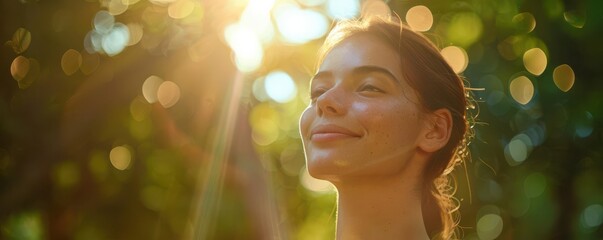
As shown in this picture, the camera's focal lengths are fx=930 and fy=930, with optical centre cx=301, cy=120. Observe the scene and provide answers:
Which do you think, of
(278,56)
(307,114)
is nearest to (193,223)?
(278,56)

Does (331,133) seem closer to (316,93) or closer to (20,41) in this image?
(316,93)

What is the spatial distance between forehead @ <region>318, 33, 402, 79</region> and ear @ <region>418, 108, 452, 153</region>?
0.85 ft

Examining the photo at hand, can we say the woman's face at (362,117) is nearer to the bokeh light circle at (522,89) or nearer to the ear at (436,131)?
the ear at (436,131)

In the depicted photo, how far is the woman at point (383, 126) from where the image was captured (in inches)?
158

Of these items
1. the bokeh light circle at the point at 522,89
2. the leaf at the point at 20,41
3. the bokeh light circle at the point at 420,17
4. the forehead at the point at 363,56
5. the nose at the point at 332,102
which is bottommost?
the bokeh light circle at the point at 522,89

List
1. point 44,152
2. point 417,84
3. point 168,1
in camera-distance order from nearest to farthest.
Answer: point 417,84 → point 44,152 → point 168,1

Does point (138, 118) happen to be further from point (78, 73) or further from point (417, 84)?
point (417, 84)

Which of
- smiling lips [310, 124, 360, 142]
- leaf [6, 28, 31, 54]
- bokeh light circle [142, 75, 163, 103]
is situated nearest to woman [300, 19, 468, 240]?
smiling lips [310, 124, 360, 142]

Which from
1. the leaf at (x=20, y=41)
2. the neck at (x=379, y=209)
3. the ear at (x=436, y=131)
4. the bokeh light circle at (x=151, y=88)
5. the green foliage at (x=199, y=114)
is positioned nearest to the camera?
the neck at (x=379, y=209)

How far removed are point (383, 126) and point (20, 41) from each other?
22.3 feet

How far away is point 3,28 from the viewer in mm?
9742

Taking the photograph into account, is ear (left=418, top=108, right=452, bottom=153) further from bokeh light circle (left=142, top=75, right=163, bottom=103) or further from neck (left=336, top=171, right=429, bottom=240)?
bokeh light circle (left=142, top=75, right=163, bottom=103)

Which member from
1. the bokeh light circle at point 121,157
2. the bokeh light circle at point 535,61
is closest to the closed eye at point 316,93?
the bokeh light circle at point 535,61

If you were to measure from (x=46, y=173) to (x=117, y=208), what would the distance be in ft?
6.56
